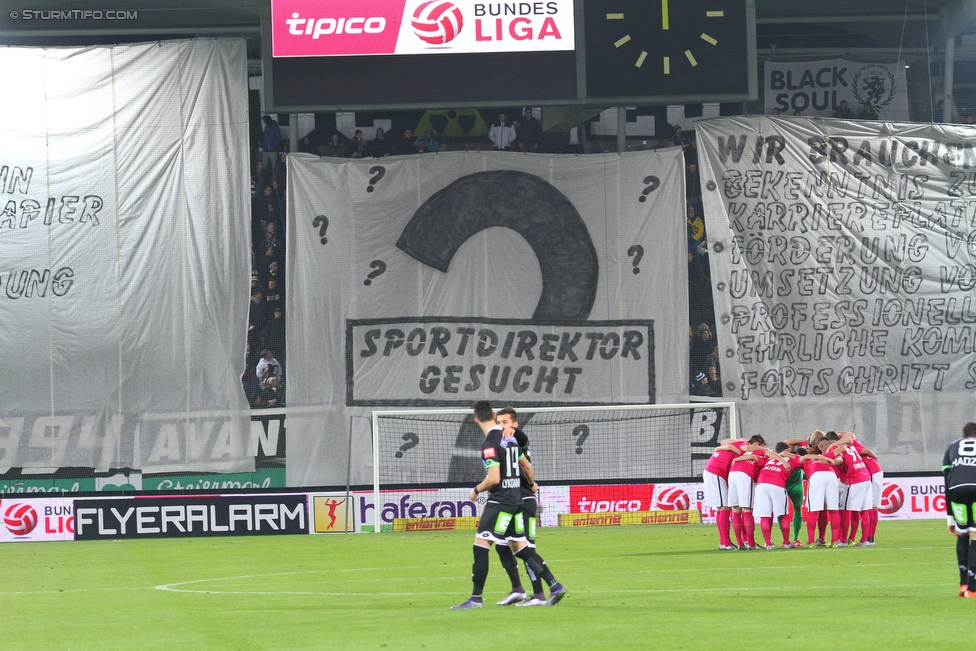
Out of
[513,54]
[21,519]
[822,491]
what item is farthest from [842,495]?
[21,519]

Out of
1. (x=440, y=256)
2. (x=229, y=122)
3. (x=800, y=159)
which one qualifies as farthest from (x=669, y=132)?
(x=229, y=122)

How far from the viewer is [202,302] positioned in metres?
27.3

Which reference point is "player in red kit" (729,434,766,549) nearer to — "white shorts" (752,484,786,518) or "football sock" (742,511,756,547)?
"football sock" (742,511,756,547)

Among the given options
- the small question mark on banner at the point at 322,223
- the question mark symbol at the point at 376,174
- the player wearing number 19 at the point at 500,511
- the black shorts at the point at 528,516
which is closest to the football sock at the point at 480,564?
the player wearing number 19 at the point at 500,511

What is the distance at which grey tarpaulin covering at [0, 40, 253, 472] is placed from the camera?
26.9 meters

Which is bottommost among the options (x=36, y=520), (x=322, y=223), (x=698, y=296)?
(x=36, y=520)

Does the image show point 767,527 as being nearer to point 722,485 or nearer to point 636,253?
point 722,485

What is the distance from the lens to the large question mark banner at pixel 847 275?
2789cm

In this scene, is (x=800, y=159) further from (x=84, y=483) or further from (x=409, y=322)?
(x=84, y=483)

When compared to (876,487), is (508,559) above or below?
above

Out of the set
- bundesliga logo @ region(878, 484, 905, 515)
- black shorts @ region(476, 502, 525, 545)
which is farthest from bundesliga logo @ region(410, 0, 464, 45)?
black shorts @ region(476, 502, 525, 545)

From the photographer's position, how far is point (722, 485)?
18656 millimetres

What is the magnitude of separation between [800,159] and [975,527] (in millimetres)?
18303

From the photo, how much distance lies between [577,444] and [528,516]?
664 inches
